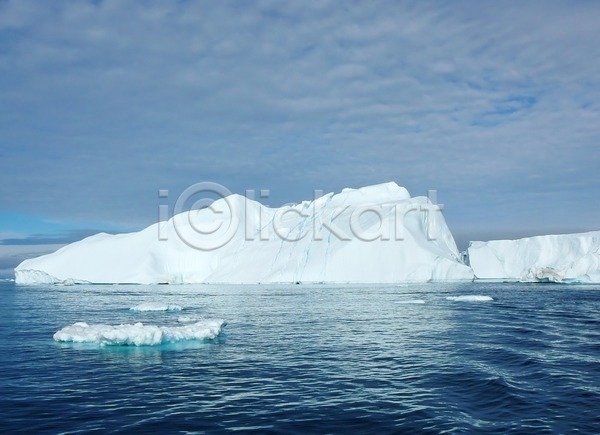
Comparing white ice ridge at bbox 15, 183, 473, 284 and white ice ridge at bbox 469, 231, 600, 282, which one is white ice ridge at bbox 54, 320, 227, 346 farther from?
white ice ridge at bbox 469, 231, 600, 282

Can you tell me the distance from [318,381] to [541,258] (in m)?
74.1

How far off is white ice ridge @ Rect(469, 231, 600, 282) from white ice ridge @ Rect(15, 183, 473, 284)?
11.4 meters

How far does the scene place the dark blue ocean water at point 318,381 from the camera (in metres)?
9.79

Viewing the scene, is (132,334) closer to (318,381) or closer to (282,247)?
(318,381)

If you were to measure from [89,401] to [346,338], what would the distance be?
11121mm

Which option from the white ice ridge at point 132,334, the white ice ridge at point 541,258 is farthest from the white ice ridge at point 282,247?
the white ice ridge at point 132,334

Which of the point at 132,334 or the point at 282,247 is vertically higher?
the point at 282,247

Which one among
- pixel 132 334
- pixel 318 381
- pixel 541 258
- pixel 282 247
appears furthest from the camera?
pixel 541 258

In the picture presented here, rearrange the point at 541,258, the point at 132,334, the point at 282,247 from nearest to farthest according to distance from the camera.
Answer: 1. the point at 132,334
2. the point at 282,247
3. the point at 541,258

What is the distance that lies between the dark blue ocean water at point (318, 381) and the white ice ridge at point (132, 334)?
31 cm

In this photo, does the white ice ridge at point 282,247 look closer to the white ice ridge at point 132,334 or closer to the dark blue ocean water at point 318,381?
the dark blue ocean water at point 318,381

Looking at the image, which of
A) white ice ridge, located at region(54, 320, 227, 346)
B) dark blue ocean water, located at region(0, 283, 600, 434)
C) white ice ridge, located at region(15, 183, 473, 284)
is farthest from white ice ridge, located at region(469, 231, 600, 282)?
white ice ridge, located at region(54, 320, 227, 346)

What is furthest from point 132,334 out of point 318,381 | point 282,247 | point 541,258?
point 541,258

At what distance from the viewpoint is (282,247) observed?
249 ft
